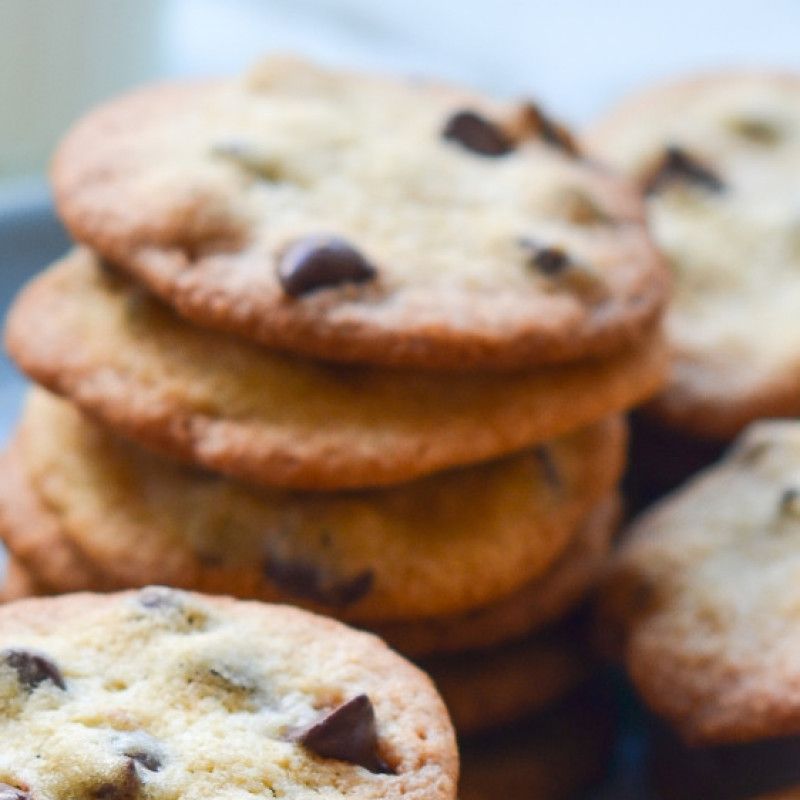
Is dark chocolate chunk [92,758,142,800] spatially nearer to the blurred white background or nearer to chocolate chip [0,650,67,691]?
chocolate chip [0,650,67,691]

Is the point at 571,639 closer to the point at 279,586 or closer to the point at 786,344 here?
the point at 279,586

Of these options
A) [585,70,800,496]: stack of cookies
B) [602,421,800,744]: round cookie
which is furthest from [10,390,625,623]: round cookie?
[585,70,800,496]: stack of cookies

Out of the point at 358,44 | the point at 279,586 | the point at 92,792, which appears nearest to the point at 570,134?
the point at 279,586

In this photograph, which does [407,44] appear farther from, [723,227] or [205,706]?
[205,706]

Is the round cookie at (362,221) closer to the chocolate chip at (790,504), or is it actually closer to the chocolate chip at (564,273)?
the chocolate chip at (564,273)

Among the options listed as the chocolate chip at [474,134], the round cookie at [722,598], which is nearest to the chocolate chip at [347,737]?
the round cookie at [722,598]
